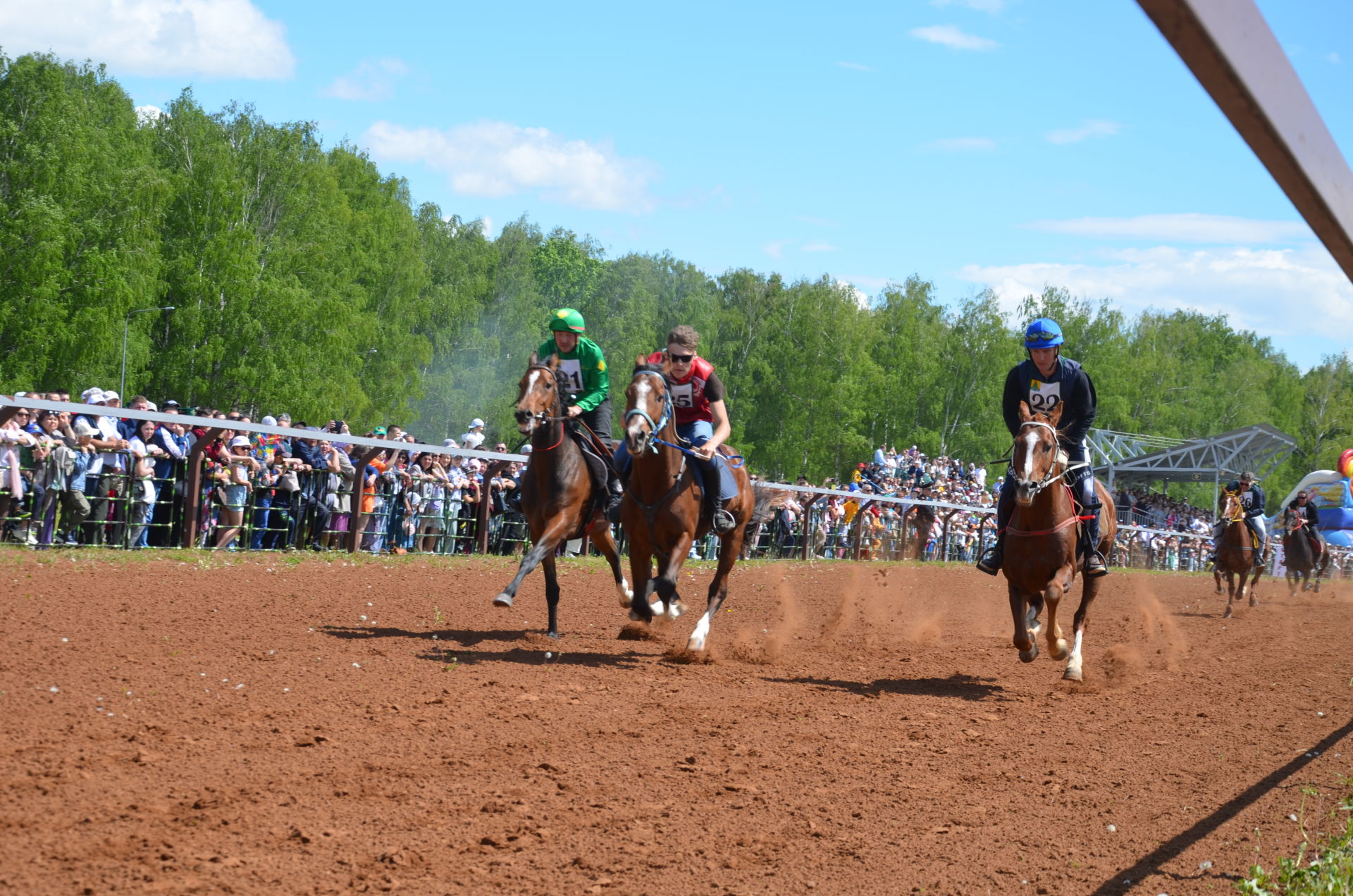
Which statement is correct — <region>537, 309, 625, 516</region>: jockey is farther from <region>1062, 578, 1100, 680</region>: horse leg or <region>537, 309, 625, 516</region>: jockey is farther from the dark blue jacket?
<region>1062, 578, 1100, 680</region>: horse leg

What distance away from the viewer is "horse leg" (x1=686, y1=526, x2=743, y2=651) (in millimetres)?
9703

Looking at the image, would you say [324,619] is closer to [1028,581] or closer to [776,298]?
[1028,581]

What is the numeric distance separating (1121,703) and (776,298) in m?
60.7

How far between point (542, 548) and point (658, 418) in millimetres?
1338

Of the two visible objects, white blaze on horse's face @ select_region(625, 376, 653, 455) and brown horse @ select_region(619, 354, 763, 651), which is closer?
white blaze on horse's face @ select_region(625, 376, 653, 455)

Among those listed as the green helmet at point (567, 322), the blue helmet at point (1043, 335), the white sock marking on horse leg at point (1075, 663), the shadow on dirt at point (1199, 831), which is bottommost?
the shadow on dirt at point (1199, 831)

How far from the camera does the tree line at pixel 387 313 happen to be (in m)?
39.0

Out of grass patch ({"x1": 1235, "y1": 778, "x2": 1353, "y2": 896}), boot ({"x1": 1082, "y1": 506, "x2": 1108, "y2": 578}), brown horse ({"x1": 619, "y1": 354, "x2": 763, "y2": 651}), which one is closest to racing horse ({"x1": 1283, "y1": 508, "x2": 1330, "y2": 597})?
boot ({"x1": 1082, "y1": 506, "x2": 1108, "y2": 578})

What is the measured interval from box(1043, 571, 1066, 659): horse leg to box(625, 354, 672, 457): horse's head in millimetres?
3213

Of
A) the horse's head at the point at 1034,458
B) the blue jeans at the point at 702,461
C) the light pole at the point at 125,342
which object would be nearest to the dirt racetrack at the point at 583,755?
the blue jeans at the point at 702,461

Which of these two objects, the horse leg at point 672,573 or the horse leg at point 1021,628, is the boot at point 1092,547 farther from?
the horse leg at point 672,573

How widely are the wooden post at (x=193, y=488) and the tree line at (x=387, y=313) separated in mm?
25760

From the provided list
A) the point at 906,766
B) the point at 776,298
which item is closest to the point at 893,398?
the point at 776,298

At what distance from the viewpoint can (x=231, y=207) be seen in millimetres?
46062
